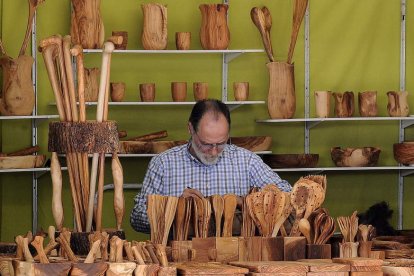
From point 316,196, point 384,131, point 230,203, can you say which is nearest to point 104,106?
point 230,203

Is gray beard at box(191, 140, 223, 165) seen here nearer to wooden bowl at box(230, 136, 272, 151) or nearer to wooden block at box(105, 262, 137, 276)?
wooden bowl at box(230, 136, 272, 151)

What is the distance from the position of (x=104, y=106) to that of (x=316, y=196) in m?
0.74

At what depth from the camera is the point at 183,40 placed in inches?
222

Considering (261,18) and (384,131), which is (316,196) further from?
(384,131)

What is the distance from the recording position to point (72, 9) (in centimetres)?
562

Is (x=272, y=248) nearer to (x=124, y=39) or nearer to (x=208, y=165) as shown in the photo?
(x=208, y=165)

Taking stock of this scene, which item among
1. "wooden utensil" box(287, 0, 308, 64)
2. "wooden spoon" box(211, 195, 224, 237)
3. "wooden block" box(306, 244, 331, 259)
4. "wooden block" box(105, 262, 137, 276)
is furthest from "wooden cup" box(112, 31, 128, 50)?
"wooden block" box(105, 262, 137, 276)

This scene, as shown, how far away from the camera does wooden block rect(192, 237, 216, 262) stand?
9.40 feet

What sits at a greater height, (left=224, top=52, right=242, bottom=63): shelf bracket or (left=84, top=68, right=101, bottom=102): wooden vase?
(left=224, top=52, right=242, bottom=63): shelf bracket

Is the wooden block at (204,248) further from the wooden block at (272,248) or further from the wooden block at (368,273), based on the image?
the wooden block at (368,273)

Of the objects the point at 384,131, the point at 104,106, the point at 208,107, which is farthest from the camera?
the point at 384,131

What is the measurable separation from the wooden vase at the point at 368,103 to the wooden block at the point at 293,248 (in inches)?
122

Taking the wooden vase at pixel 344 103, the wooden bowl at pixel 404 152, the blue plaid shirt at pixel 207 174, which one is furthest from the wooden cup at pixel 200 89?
the wooden bowl at pixel 404 152

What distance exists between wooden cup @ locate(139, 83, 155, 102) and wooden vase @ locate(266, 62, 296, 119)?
2.31 ft
